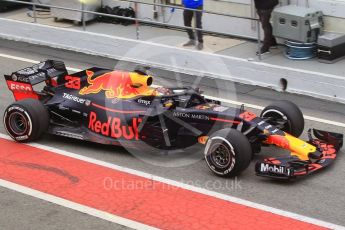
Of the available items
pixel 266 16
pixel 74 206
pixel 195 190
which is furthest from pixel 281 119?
pixel 266 16

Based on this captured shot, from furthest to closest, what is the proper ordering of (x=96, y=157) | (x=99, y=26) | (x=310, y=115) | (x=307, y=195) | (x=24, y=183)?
(x=99, y=26) < (x=310, y=115) < (x=96, y=157) < (x=24, y=183) < (x=307, y=195)

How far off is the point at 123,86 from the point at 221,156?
1913 mm

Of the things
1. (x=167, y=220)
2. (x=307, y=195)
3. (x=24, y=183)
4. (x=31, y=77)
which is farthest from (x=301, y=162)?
(x=31, y=77)

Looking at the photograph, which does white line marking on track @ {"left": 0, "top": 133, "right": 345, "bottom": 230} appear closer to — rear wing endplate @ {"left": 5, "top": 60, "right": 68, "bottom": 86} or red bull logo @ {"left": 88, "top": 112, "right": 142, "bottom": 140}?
red bull logo @ {"left": 88, "top": 112, "right": 142, "bottom": 140}

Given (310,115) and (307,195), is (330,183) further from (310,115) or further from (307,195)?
(310,115)

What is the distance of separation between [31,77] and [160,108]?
2332mm

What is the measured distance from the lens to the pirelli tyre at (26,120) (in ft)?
30.2

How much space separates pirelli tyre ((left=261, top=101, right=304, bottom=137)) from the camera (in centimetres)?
900

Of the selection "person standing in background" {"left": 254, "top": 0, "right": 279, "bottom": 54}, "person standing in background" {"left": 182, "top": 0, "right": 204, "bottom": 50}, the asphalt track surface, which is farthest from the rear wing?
"person standing in background" {"left": 254, "top": 0, "right": 279, "bottom": 54}

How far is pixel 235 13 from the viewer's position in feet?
48.2

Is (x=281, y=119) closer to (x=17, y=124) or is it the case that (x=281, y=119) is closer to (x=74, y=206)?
(x=74, y=206)

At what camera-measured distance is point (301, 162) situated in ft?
26.3

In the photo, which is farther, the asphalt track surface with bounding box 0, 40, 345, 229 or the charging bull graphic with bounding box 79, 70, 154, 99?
the charging bull graphic with bounding box 79, 70, 154, 99

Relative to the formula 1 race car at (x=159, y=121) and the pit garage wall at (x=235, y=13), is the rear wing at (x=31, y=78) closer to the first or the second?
the formula 1 race car at (x=159, y=121)
